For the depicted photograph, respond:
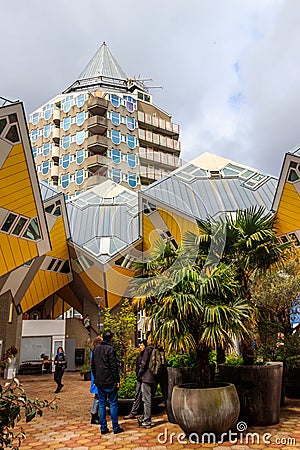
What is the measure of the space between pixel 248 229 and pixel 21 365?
58.7 ft

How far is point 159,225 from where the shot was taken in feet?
74.4

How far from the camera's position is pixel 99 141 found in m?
41.0

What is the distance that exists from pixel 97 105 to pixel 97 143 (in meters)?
4.14

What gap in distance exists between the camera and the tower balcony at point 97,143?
40.9 meters

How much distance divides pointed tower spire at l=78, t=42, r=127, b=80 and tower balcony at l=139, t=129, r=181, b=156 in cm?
1169

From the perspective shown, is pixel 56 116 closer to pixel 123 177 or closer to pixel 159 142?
pixel 123 177

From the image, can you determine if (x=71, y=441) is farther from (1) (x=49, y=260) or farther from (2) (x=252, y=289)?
(1) (x=49, y=260)

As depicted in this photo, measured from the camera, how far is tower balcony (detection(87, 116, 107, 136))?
135 ft

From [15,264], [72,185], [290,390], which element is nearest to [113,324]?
[290,390]

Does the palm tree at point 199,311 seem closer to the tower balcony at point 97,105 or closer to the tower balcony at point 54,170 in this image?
the tower balcony at point 97,105

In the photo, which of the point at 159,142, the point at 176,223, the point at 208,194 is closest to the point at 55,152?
the point at 159,142

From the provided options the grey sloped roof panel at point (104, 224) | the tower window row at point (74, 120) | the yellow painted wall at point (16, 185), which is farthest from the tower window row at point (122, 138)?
the yellow painted wall at point (16, 185)

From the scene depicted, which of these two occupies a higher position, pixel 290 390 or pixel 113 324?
pixel 113 324

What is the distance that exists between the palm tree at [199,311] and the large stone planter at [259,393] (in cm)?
84
